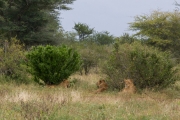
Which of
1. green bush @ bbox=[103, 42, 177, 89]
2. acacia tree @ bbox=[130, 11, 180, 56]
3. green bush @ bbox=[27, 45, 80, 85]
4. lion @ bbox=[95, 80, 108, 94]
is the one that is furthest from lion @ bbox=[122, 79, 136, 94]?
acacia tree @ bbox=[130, 11, 180, 56]

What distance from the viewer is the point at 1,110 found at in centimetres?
698

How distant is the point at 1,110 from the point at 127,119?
270 centimetres

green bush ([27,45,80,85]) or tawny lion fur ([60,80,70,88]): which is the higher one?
green bush ([27,45,80,85])

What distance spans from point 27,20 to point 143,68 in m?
16.0

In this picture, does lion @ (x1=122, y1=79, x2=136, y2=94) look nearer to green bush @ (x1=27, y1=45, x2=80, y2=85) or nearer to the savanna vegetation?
the savanna vegetation

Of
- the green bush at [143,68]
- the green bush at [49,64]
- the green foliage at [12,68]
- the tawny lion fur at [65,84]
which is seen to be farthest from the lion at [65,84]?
the green foliage at [12,68]

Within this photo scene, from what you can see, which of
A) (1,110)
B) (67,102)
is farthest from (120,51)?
(1,110)

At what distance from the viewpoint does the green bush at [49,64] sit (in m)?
13.4

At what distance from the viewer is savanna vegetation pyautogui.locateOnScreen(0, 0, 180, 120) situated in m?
7.08

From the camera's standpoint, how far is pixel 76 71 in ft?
51.5

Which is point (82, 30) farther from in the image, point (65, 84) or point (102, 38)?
point (65, 84)

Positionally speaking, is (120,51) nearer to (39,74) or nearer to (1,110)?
(39,74)

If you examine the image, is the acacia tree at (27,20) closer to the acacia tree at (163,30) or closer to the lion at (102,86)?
the acacia tree at (163,30)

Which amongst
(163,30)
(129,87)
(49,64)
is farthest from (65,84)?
(163,30)
